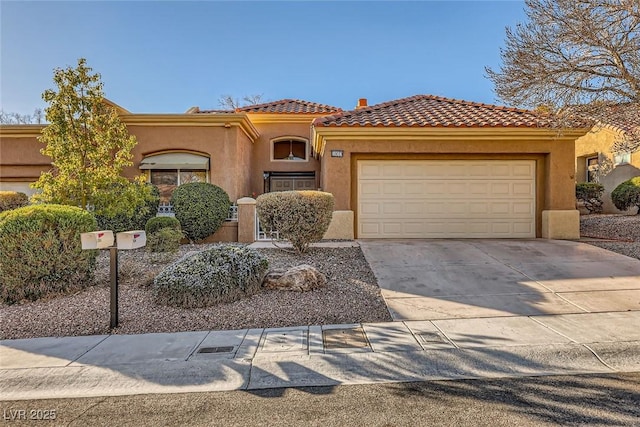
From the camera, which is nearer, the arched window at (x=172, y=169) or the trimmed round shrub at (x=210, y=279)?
the trimmed round shrub at (x=210, y=279)

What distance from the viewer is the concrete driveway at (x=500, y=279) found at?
6.07 m

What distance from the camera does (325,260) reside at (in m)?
8.84

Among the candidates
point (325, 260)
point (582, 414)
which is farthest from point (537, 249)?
point (582, 414)

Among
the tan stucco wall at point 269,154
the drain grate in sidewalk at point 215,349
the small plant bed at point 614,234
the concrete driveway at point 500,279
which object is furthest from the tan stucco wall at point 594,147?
the drain grate in sidewalk at point 215,349

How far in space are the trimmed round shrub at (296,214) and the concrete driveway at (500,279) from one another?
63.7 inches

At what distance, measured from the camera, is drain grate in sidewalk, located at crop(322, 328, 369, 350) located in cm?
472

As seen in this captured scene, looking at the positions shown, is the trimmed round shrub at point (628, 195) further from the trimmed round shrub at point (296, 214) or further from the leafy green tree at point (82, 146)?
the leafy green tree at point (82, 146)

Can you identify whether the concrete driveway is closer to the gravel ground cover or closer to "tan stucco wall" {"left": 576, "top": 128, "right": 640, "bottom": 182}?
the gravel ground cover

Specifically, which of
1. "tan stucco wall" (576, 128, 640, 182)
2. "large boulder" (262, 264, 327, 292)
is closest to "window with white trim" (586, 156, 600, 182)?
"tan stucco wall" (576, 128, 640, 182)

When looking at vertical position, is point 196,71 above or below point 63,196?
above

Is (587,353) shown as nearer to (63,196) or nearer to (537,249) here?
(537,249)

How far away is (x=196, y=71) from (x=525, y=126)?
538 inches

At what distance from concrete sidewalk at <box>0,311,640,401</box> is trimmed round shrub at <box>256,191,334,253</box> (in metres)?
3.63

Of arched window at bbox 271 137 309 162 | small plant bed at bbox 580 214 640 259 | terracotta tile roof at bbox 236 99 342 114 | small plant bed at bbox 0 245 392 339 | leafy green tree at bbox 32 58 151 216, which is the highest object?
terracotta tile roof at bbox 236 99 342 114
